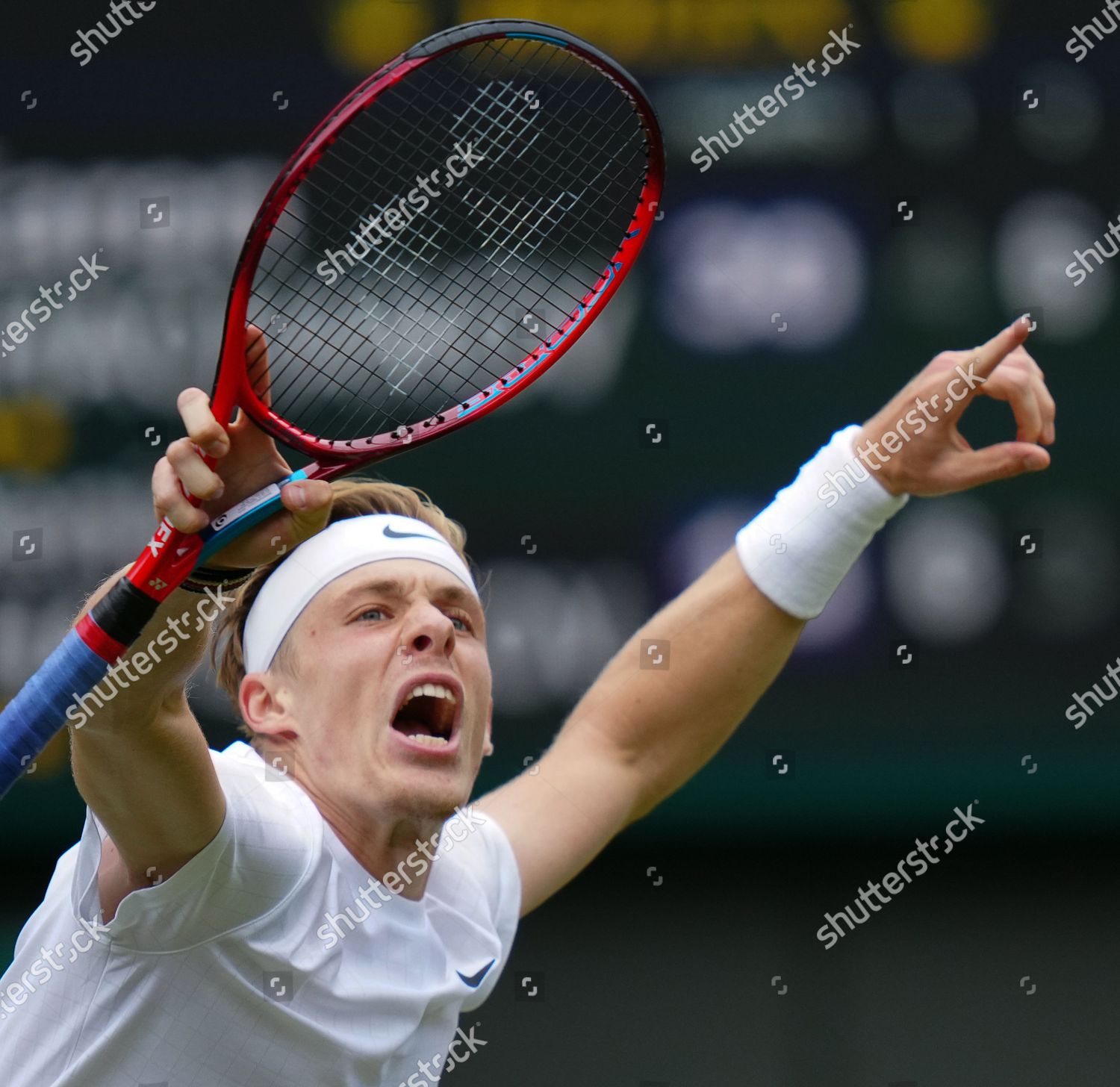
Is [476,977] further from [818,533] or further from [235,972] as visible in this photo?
[818,533]

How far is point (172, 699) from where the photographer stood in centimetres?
220

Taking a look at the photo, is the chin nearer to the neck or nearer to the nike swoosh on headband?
the neck

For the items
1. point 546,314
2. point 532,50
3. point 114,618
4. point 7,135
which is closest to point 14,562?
point 7,135

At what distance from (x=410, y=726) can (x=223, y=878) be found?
787 mm

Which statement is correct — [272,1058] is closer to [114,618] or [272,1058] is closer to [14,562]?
[114,618]

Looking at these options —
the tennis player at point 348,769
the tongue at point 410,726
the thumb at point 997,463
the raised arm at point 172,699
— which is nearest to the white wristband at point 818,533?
the tennis player at point 348,769

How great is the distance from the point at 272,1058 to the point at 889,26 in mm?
3300

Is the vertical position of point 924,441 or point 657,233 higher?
point 924,441

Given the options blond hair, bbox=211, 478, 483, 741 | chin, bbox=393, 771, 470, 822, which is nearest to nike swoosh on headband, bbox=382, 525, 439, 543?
blond hair, bbox=211, 478, 483, 741

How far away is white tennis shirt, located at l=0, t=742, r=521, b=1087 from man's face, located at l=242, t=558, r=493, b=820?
0.33ft

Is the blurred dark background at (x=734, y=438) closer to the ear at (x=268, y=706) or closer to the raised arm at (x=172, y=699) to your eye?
the ear at (x=268, y=706)

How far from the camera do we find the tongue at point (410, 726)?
3.08 meters

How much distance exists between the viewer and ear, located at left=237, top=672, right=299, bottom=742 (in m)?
2.92

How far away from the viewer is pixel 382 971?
2.71m
